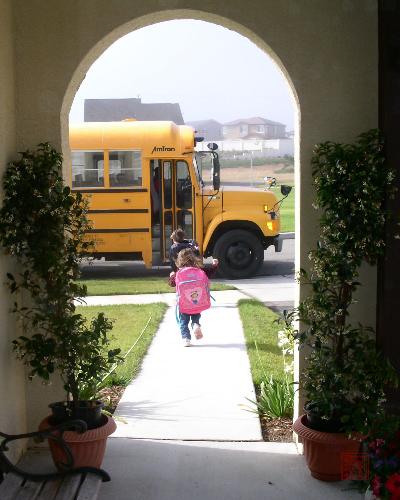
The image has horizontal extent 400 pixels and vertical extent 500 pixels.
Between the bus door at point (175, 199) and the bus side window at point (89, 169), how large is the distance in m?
1.11

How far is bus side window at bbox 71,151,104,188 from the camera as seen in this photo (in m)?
12.2

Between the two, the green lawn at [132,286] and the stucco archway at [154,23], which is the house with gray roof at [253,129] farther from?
the stucco archway at [154,23]

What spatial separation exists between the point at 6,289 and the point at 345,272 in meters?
2.02

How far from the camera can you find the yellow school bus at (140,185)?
12.2m

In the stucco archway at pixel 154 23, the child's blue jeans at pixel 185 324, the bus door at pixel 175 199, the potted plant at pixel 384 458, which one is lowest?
the child's blue jeans at pixel 185 324

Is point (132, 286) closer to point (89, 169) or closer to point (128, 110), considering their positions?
point (89, 169)

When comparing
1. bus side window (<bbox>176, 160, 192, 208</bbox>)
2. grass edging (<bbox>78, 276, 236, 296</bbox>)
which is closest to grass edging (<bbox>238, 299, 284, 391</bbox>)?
grass edging (<bbox>78, 276, 236, 296</bbox>)

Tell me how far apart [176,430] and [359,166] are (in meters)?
2.40

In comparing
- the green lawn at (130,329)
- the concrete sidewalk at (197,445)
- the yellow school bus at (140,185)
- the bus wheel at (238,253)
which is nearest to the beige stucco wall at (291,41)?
the concrete sidewalk at (197,445)

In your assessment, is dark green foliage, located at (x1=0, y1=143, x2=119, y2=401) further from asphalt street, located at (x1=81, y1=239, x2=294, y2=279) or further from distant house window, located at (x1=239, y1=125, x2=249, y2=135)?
distant house window, located at (x1=239, y1=125, x2=249, y2=135)

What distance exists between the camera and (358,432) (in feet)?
12.9

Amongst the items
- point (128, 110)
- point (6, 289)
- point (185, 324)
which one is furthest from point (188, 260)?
point (128, 110)

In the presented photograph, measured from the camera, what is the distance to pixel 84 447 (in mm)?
3994

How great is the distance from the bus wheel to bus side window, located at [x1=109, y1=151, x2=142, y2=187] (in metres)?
1.90
